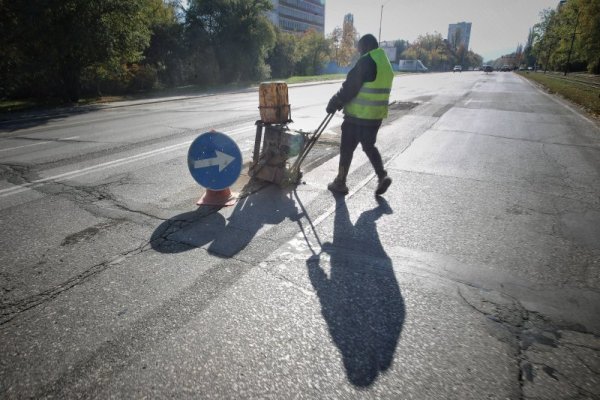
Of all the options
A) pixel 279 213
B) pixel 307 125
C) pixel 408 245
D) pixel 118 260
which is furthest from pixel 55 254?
pixel 307 125

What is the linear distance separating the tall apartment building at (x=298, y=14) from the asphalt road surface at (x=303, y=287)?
333 ft

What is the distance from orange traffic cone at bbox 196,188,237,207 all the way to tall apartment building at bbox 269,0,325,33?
10161 cm

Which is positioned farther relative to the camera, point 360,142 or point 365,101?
point 360,142

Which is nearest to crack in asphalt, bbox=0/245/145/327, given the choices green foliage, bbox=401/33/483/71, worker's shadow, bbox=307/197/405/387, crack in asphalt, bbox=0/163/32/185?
worker's shadow, bbox=307/197/405/387

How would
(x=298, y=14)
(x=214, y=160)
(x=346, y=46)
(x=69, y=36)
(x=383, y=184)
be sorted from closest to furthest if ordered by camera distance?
(x=214, y=160) → (x=383, y=184) → (x=69, y=36) → (x=346, y=46) → (x=298, y=14)

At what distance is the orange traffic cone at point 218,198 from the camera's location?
15.1 feet

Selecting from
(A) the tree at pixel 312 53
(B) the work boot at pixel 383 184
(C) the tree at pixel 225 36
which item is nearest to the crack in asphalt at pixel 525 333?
(B) the work boot at pixel 383 184

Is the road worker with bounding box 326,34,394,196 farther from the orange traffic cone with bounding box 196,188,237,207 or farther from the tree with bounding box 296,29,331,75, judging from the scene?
the tree with bounding box 296,29,331,75

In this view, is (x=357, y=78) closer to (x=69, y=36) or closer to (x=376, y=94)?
(x=376, y=94)

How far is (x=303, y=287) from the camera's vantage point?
2852 millimetres

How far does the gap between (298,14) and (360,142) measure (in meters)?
120

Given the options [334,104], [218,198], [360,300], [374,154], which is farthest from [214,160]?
[360,300]

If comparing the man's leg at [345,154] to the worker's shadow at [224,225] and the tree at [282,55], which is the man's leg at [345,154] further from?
the tree at [282,55]

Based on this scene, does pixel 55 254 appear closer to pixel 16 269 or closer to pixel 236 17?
pixel 16 269
